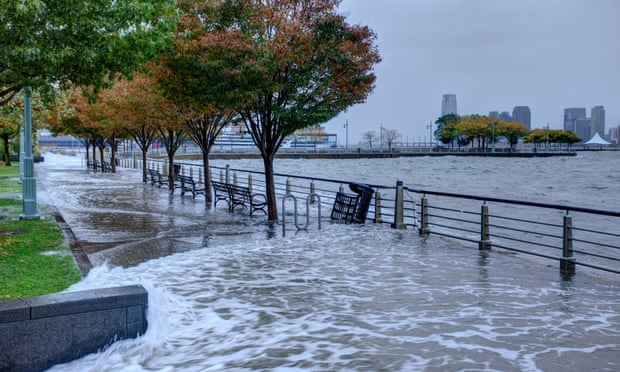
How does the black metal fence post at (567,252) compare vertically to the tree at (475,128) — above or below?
below

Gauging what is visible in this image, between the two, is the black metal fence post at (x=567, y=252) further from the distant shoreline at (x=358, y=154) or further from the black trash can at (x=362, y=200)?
the distant shoreline at (x=358, y=154)

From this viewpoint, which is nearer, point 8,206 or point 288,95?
point 288,95

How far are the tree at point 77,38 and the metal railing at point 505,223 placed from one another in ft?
16.4

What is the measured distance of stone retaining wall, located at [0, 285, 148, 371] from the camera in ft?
17.6

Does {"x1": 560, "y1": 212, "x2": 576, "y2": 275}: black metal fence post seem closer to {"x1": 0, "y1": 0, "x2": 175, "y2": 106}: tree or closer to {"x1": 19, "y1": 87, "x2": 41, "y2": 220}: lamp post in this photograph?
{"x1": 0, "y1": 0, "x2": 175, "y2": 106}: tree

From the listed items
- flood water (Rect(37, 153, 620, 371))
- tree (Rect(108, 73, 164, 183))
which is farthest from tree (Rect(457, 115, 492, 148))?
flood water (Rect(37, 153, 620, 371))

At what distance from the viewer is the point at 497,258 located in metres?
11.6

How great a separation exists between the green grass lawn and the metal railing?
528 centimetres

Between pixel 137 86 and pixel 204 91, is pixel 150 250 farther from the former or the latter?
pixel 137 86

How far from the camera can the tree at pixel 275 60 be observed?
15.1 m

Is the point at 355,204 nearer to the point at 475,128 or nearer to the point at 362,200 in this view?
the point at 362,200

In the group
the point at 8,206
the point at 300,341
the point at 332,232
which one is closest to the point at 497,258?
the point at 332,232

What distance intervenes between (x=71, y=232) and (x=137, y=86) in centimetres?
1235

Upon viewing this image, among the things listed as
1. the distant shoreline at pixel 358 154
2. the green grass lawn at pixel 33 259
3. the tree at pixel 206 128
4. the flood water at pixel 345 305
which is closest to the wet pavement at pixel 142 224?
the flood water at pixel 345 305
